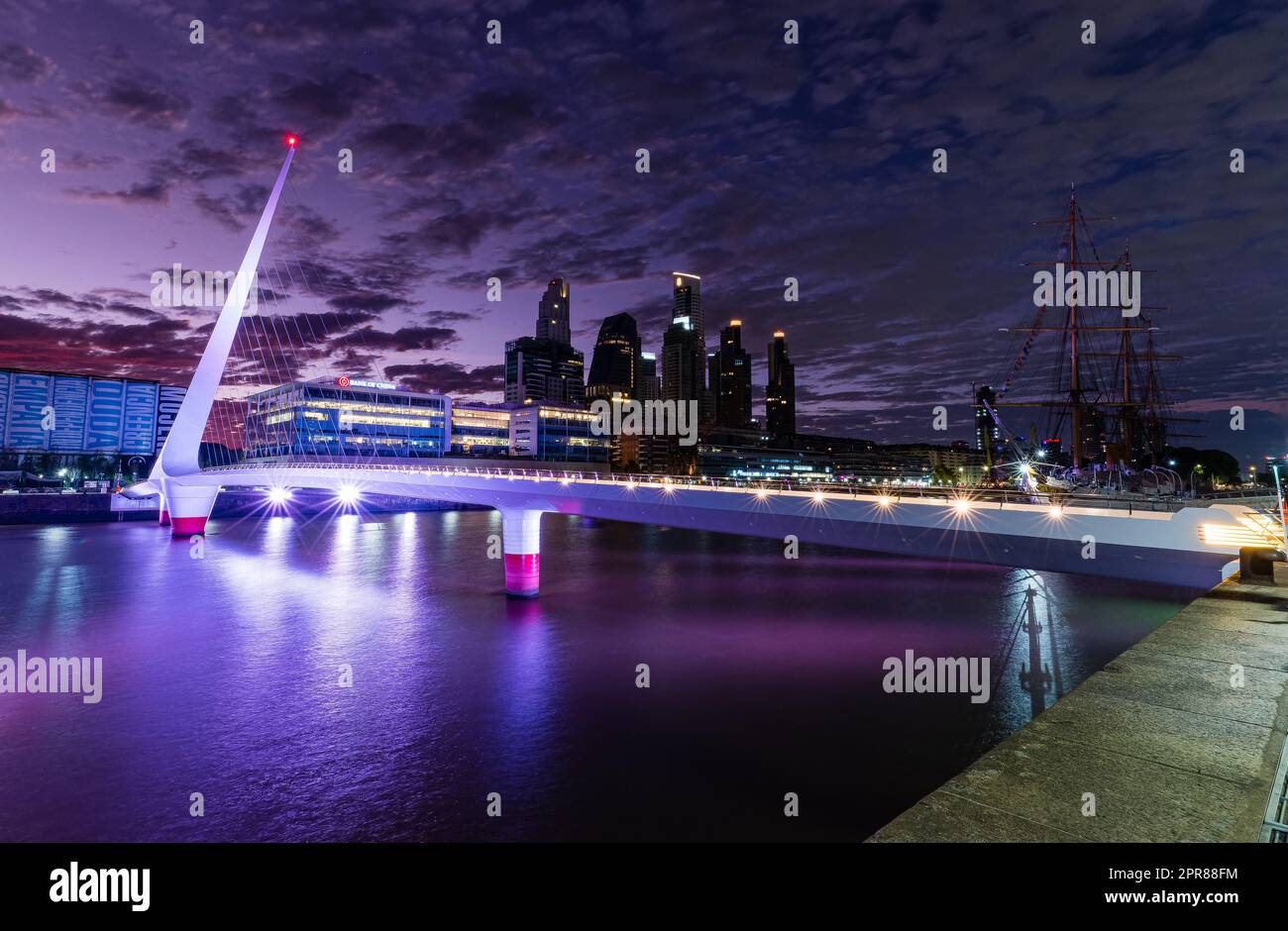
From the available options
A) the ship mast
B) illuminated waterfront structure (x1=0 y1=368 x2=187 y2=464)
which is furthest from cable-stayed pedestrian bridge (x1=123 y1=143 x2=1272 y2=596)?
illuminated waterfront structure (x1=0 y1=368 x2=187 y2=464)

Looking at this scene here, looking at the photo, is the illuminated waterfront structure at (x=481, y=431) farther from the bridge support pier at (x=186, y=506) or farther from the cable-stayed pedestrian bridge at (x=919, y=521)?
the cable-stayed pedestrian bridge at (x=919, y=521)

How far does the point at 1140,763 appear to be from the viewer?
→ 18.7ft

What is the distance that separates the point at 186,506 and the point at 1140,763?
9124cm

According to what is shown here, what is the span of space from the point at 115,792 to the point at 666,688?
1565 cm

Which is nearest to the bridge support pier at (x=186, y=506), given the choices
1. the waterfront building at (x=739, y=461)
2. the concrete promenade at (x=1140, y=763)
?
the concrete promenade at (x=1140, y=763)

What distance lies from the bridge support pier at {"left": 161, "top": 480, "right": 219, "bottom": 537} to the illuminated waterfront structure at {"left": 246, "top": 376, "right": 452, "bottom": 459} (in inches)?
1174

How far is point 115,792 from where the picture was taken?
52.9 ft

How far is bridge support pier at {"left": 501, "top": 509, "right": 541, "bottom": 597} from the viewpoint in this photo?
39.4 metres

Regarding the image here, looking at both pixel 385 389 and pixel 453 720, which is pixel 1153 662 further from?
pixel 385 389

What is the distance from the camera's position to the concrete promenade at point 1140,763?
15.5 ft

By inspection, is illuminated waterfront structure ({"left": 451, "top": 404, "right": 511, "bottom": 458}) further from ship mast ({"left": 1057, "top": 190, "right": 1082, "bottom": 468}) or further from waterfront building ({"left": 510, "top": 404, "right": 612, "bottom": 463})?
ship mast ({"left": 1057, "top": 190, "right": 1082, "bottom": 468})

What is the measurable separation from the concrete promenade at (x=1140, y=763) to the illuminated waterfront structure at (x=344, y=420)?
11077 centimetres
